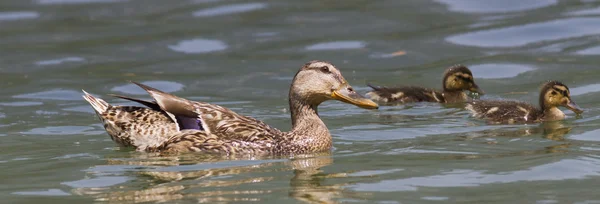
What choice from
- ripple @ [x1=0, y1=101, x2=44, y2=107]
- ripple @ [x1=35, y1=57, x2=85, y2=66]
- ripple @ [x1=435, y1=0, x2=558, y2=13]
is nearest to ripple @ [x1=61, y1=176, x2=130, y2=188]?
ripple @ [x1=0, y1=101, x2=44, y2=107]

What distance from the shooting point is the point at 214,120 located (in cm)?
776

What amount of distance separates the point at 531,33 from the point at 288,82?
264cm

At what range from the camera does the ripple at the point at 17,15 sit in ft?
43.9

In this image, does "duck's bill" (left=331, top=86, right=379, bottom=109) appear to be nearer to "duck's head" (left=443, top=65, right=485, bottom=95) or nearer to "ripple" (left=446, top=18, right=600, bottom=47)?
"duck's head" (left=443, top=65, right=485, bottom=95)

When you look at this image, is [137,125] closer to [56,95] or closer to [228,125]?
[228,125]

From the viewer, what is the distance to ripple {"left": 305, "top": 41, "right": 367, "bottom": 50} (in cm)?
1232

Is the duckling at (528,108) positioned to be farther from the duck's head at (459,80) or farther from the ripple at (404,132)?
the duck's head at (459,80)

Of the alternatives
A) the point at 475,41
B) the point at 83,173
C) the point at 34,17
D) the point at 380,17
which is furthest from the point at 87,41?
the point at 83,173

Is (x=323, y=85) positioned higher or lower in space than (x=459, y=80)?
higher

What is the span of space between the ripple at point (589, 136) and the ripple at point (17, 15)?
7.04 metres

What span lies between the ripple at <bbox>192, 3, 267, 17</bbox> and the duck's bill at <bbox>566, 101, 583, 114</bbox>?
16.7 feet

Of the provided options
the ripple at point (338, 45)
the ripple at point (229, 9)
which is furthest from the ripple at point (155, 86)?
the ripple at point (229, 9)

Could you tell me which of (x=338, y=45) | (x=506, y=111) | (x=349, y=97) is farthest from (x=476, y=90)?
(x=349, y=97)

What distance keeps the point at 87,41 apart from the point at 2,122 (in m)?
3.51
